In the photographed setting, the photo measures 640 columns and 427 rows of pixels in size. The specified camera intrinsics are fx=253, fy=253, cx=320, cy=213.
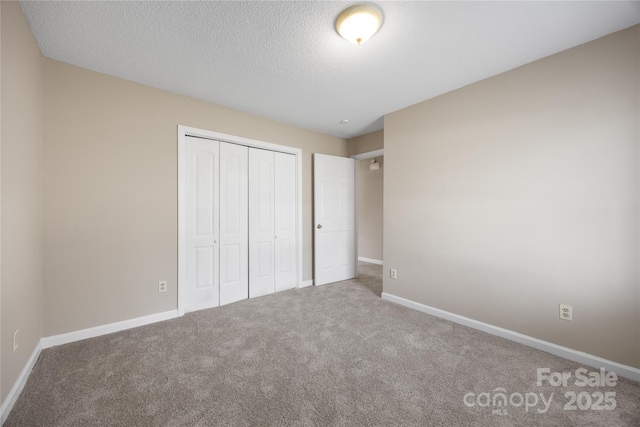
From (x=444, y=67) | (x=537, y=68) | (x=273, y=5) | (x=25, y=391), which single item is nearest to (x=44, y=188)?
(x=25, y=391)

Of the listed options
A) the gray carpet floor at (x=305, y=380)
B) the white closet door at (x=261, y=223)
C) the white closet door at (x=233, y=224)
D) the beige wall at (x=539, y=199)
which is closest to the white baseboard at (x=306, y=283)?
the white closet door at (x=261, y=223)

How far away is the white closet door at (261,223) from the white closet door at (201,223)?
0.46m

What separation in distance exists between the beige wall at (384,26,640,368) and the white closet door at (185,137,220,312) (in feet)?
7.90

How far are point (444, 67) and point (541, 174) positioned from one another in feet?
4.07

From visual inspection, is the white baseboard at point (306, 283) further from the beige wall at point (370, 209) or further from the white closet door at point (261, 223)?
the beige wall at point (370, 209)

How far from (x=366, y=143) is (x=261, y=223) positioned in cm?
217

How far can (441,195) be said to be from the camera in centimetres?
280

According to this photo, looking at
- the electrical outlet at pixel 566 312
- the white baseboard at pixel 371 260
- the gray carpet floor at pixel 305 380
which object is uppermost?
the electrical outlet at pixel 566 312

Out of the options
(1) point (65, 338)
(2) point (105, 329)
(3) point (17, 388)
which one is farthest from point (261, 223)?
(3) point (17, 388)

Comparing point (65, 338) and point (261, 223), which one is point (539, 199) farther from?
point (65, 338)

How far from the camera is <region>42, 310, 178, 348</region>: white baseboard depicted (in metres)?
2.16

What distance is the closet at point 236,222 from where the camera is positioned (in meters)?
2.93

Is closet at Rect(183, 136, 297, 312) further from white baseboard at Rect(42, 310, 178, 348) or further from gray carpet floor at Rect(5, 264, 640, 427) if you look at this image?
gray carpet floor at Rect(5, 264, 640, 427)

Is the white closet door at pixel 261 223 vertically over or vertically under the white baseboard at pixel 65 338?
over
